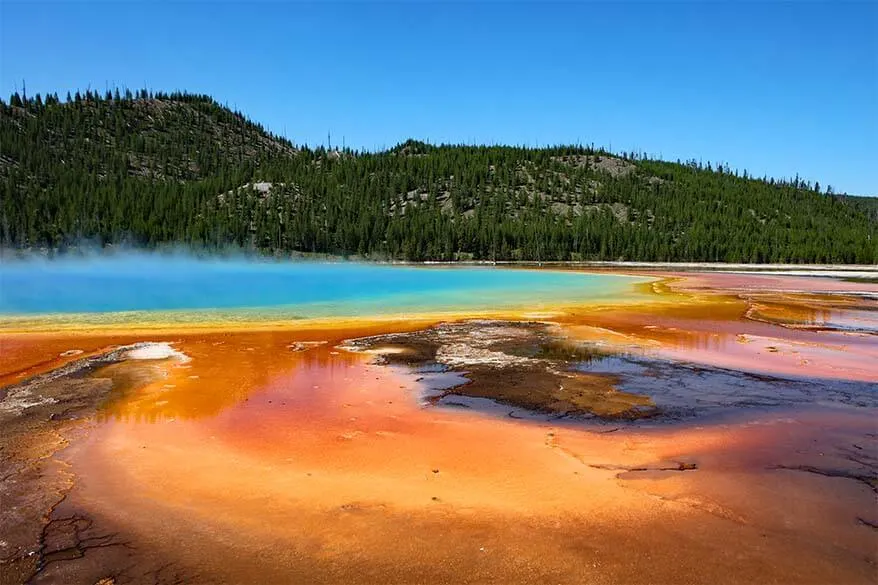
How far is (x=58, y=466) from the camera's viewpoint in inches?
265

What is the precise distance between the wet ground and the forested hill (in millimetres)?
97917

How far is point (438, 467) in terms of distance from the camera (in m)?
6.84

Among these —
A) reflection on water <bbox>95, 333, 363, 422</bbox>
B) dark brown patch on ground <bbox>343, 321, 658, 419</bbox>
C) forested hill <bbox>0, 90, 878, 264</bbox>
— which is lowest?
reflection on water <bbox>95, 333, 363, 422</bbox>

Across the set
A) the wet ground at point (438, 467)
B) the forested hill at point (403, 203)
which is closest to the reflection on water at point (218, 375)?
the wet ground at point (438, 467)

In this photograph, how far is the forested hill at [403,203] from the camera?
364 feet

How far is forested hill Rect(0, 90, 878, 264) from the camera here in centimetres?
11094

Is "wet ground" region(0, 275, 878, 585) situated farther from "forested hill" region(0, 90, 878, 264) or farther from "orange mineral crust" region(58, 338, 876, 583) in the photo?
"forested hill" region(0, 90, 878, 264)

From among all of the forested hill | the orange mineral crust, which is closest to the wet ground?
the orange mineral crust

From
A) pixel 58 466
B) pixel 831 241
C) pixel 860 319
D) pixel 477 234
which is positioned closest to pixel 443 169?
pixel 477 234

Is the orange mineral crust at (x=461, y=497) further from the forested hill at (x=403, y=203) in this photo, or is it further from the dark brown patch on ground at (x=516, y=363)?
the forested hill at (x=403, y=203)

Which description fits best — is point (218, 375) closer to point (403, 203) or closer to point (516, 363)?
point (516, 363)

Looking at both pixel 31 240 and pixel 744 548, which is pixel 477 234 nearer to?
pixel 31 240

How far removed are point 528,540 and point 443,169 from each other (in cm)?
16640

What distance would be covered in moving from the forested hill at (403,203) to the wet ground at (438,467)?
97.9 meters
